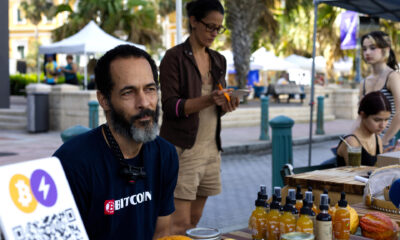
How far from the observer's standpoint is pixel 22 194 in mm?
1281

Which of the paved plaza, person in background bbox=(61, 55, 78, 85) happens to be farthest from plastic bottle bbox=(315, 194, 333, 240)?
person in background bbox=(61, 55, 78, 85)

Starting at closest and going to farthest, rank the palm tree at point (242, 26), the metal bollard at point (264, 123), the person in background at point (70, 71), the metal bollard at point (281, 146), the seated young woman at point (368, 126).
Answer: the seated young woman at point (368, 126) < the metal bollard at point (281, 146) < the metal bollard at point (264, 123) < the person in background at point (70, 71) < the palm tree at point (242, 26)

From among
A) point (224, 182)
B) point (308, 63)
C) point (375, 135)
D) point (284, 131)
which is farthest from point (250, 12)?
point (375, 135)

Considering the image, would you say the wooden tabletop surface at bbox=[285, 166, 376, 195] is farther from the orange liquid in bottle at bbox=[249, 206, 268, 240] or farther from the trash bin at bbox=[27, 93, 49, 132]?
the trash bin at bbox=[27, 93, 49, 132]

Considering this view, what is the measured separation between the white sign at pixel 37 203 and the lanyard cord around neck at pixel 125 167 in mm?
771

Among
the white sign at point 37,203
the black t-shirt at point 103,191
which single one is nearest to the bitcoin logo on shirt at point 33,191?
the white sign at point 37,203

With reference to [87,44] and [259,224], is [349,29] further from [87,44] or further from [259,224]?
[259,224]

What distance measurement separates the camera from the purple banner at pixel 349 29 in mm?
11500

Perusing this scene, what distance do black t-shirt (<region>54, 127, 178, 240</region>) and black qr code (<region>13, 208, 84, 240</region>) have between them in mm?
757

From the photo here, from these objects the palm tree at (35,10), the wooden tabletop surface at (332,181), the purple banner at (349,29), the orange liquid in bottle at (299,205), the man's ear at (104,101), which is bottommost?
the wooden tabletop surface at (332,181)

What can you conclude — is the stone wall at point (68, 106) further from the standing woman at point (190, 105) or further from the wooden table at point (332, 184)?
the wooden table at point (332, 184)

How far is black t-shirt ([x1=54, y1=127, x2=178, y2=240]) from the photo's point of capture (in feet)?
7.00

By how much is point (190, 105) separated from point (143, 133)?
45.9 inches

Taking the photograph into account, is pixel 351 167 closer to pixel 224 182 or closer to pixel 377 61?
pixel 377 61
